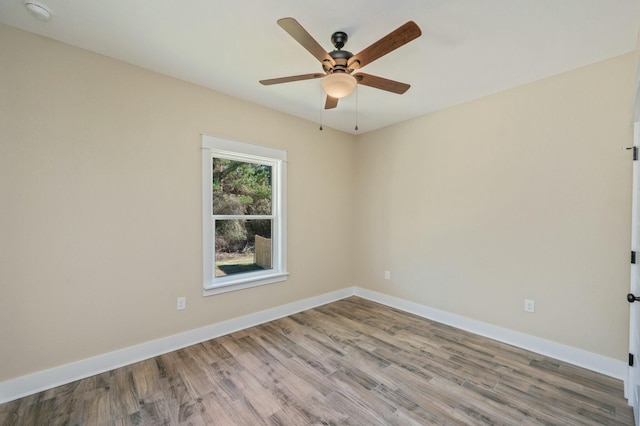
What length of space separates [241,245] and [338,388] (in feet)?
6.24

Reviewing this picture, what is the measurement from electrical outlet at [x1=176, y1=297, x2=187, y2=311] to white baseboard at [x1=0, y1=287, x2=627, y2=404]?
0.26 meters

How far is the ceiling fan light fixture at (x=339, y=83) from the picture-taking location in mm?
1877

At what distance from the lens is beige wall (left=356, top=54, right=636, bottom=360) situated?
226cm

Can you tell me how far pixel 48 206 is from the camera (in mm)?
2070

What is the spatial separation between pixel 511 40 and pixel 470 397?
268 centimetres

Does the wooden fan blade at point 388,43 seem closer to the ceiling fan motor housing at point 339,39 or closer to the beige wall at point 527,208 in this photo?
the ceiling fan motor housing at point 339,39

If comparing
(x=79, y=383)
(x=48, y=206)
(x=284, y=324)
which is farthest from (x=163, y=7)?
(x=284, y=324)

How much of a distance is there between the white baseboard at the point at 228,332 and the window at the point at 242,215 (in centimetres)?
43

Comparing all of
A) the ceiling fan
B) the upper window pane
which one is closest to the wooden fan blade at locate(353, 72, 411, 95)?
the ceiling fan

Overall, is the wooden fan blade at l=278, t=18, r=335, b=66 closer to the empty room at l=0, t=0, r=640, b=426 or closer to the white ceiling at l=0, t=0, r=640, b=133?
the empty room at l=0, t=0, r=640, b=426

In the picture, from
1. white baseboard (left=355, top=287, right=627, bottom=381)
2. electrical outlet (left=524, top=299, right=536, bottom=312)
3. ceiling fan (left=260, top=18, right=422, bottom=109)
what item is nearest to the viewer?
ceiling fan (left=260, top=18, right=422, bottom=109)

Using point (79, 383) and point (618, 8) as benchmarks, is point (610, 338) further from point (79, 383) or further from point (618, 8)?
point (79, 383)

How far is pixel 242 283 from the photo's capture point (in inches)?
124

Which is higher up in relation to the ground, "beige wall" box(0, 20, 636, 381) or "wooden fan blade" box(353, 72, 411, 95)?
"wooden fan blade" box(353, 72, 411, 95)
